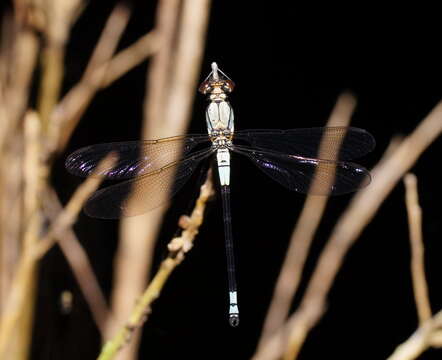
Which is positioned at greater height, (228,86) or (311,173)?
(228,86)

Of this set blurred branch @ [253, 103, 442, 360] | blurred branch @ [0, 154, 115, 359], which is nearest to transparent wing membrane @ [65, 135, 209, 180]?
blurred branch @ [0, 154, 115, 359]

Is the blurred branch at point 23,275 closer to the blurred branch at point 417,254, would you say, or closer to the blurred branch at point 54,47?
the blurred branch at point 54,47

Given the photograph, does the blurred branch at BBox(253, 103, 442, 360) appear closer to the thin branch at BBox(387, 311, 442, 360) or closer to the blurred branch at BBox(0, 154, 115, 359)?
the thin branch at BBox(387, 311, 442, 360)

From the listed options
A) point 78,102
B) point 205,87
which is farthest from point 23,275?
point 205,87

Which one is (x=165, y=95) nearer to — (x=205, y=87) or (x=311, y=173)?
(x=205, y=87)

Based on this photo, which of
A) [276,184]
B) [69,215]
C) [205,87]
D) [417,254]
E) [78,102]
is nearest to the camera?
[417,254]

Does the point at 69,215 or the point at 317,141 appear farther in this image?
the point at 317,141
